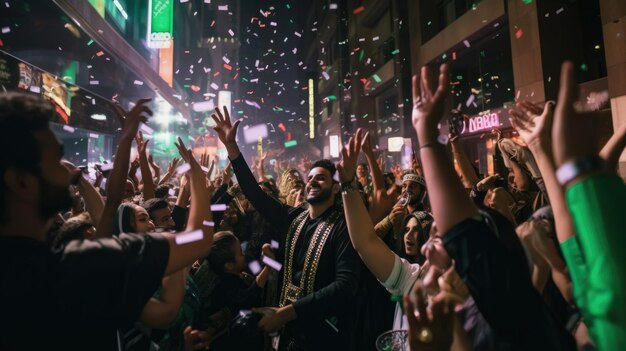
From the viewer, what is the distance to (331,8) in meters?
38.5

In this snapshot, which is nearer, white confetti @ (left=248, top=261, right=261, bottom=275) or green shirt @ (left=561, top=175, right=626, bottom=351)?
green shirt @ (left=561, top=175, right=626, bottom=351)

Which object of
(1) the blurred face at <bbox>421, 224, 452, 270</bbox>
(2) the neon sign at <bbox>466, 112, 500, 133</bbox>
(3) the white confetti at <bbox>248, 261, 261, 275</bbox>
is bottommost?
(3) the white confetti at <bbox>248, 261, 261, 275</bbox>

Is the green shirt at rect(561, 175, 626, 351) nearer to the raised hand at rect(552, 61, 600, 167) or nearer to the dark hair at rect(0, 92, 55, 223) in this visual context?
the raised hand at rect(552, 61, 600, 167)

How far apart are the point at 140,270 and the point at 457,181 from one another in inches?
46.9

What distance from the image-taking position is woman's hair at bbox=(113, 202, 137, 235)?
8.05ft

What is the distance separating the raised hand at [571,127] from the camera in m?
1.08

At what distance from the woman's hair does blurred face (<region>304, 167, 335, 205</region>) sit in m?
1.42

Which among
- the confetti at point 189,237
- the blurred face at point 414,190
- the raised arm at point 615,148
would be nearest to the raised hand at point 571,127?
the raised arm at point 615,148

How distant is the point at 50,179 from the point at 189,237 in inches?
21.6

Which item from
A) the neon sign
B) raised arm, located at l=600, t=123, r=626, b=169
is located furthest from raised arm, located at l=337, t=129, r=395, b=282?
the neon sign

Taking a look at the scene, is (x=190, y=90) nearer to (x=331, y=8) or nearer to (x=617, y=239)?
(x=331, y=8)

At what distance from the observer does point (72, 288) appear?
1.27 m

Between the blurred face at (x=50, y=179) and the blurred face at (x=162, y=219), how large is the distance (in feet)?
7.64

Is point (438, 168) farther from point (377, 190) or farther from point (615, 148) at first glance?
point (377, 190)
